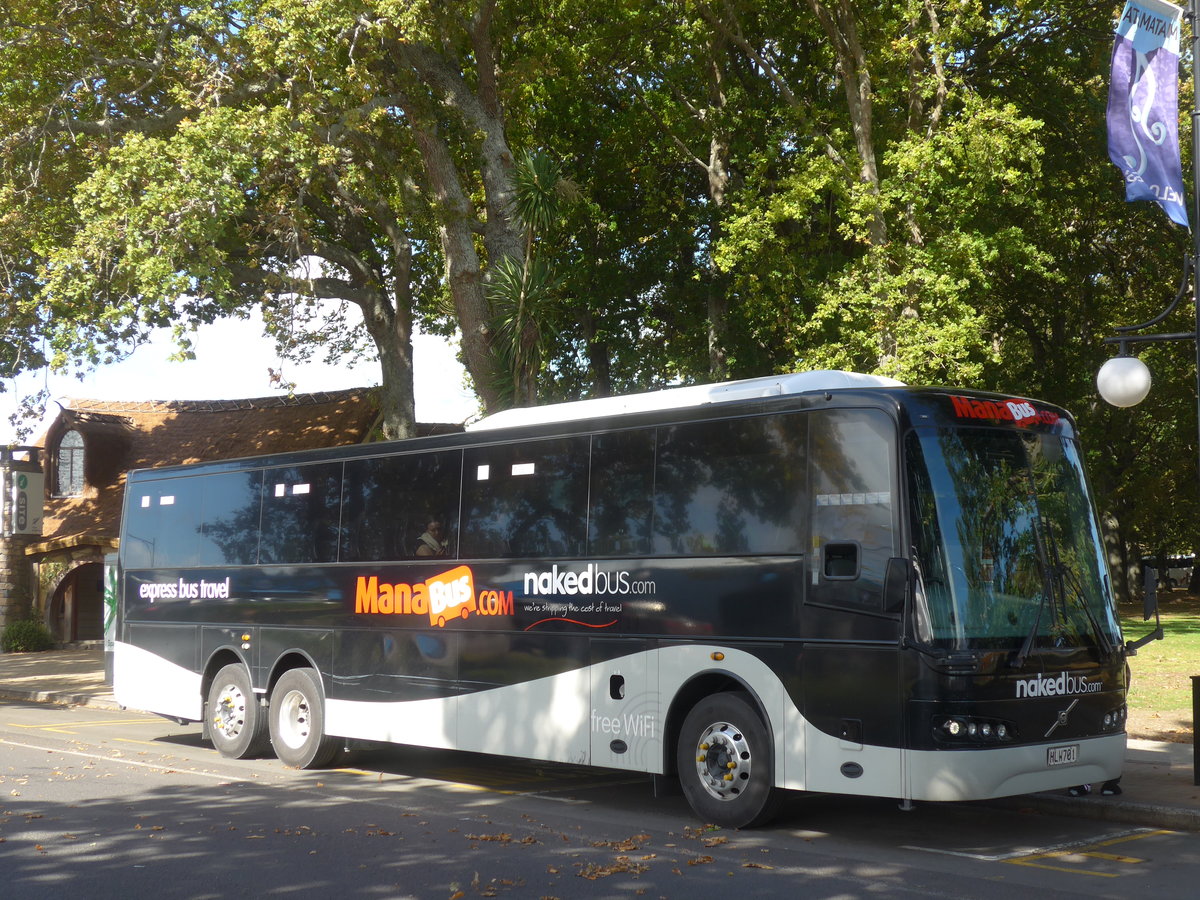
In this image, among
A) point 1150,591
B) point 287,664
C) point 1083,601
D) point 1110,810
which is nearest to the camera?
point 1083,601

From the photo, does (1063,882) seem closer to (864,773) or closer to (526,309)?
(864,773)

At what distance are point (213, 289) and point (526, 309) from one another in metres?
5.70

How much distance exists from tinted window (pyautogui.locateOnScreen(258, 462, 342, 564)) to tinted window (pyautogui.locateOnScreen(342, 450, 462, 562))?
211 millimetres

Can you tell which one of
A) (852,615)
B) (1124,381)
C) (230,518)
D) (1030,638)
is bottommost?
(1030,638)

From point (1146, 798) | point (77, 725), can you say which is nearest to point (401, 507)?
point (1146, 798)

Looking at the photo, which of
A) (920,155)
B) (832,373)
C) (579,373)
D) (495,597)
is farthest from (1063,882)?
(579,373)

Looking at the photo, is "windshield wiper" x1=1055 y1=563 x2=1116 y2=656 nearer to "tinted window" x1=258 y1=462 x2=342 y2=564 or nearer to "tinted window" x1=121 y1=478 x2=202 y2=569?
"tinted window" x1=258 y1=462 x2=342 y2=564

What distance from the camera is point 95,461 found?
3716cm

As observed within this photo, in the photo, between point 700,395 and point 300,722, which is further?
point 300,722

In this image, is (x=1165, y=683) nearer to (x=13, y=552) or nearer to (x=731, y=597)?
(x=731, y=597)

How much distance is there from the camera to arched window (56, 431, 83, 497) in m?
37.7

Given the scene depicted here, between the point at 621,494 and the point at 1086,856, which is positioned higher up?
the point at 621,494

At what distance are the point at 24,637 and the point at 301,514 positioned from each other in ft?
80.5

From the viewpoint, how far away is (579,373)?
34719mm
